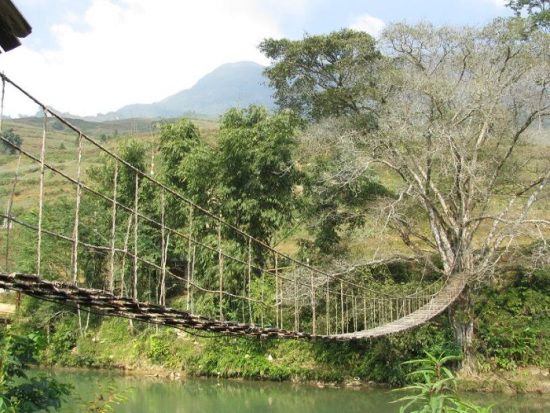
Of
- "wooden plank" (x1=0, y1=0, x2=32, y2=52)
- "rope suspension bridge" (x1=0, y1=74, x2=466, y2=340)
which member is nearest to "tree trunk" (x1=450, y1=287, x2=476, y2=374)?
"rope suspension bridge" (x1=0, y1=74, x2=466, y2=340)

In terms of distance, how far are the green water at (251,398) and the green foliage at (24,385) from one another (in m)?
5.20

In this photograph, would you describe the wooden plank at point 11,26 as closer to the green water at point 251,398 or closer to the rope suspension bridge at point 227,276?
the rope suspension bridge at point 227,276

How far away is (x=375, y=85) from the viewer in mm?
10172

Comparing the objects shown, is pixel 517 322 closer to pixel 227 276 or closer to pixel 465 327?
pixel 465 327

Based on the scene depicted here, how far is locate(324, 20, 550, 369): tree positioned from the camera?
28.7 feet

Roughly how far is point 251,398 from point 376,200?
379 cm

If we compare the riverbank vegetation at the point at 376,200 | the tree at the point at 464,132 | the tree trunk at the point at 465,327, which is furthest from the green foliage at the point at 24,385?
the tree trunk at the point at 465,327

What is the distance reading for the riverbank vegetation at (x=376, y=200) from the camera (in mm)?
8938

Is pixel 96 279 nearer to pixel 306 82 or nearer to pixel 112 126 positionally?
pixel 306 82

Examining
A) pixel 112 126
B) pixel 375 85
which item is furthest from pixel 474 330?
pixel 112 126

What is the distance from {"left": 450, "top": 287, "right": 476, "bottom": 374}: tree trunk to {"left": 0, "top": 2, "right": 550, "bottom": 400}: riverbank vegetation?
2 centimetres

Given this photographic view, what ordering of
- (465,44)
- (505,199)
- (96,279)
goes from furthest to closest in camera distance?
(96,279), (505,199), (465,44)

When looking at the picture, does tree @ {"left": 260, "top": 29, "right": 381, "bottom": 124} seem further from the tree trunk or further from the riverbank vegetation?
the tree trunk

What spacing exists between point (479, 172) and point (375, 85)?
2292 millimetres
